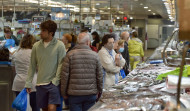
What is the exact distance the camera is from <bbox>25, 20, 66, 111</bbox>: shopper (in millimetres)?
4156

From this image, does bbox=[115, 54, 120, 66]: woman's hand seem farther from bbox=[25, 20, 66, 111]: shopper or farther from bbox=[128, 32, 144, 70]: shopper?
bbox=[128, 32, 144, 70]: shopper

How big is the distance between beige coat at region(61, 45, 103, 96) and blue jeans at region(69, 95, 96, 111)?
0.07m

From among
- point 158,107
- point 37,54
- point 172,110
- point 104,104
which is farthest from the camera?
point 37,54

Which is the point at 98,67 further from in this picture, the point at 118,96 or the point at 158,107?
the point at 158,107

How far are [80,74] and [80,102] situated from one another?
37cm

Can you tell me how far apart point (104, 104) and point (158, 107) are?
48cm

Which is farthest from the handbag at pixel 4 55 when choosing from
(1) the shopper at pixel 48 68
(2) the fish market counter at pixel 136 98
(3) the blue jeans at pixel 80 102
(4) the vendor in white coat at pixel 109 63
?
(2) the fish market counter at pixel 136 98

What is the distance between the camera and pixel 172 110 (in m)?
1.09

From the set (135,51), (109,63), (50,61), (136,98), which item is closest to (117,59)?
(109,63)

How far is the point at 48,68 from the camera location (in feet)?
13.7

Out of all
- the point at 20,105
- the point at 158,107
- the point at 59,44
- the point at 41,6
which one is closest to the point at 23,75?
the point at 20,105

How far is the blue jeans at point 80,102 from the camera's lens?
393 centimetres

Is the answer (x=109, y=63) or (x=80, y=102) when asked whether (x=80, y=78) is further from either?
(x=109, y=63)

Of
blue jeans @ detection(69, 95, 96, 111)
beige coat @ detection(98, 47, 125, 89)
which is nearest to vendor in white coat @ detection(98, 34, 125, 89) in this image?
beige coat @ detection(98, 47, 125, 89)
